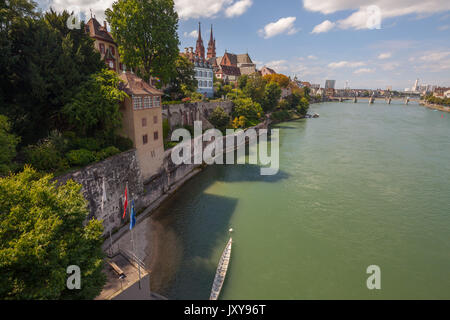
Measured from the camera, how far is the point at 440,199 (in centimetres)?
2820

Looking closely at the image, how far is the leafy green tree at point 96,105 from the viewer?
61.2 ft

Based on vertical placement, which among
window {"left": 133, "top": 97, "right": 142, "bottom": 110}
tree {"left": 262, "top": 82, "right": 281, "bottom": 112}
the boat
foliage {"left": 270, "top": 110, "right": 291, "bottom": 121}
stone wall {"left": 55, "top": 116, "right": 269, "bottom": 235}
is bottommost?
the boat

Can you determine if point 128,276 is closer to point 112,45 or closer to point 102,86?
point 102,86

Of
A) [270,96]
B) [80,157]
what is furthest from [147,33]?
[270,96]

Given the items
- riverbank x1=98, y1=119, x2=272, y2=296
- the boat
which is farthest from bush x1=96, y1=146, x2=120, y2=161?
the boat

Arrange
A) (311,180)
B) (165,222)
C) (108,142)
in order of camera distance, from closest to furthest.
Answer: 1. (108,142)
2. (165,222)
3. (311,180)

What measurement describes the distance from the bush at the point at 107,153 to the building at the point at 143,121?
8.67 ft

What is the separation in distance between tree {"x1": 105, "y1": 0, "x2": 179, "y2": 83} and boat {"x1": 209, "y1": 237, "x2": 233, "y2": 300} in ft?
80.2

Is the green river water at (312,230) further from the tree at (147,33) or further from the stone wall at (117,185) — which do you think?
the tree at (147,33)

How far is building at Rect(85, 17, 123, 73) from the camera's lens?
34816 mm

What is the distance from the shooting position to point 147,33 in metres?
30.2

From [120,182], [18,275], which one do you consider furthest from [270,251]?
Answer: [18,275]

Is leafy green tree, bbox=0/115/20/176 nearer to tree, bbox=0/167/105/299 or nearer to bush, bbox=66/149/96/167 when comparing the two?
tree, bbox=0/167/105/299
